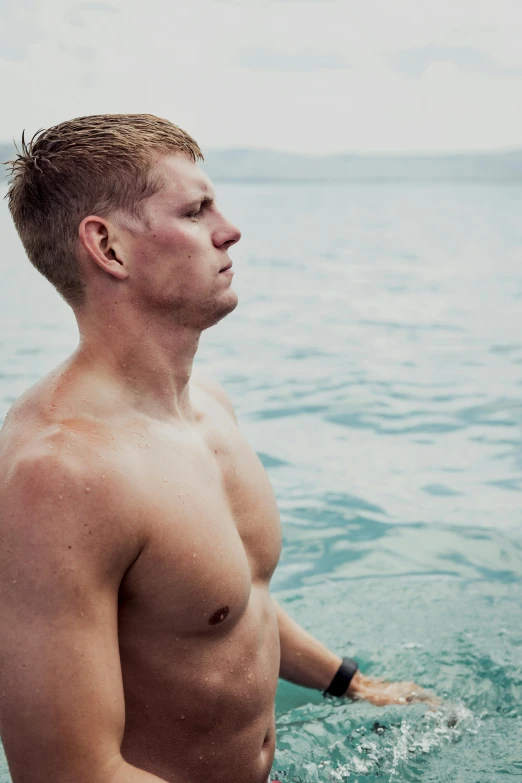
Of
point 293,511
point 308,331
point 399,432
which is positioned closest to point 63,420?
point 293,511

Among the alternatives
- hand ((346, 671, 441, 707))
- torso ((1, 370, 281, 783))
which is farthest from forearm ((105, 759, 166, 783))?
hand ((346, 671, 441, 707))

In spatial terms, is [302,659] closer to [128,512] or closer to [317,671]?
[317,671]

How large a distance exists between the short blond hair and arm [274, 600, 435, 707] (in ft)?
3.22

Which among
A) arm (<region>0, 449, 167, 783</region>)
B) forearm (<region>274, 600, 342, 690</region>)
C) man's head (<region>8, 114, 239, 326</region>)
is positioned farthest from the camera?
forearm (<region>274, 600, 342, 690</region>)

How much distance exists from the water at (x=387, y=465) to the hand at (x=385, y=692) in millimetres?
31

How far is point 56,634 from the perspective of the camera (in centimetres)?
→ 122

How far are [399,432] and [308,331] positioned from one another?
8.76 ft

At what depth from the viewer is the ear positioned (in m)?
1.49

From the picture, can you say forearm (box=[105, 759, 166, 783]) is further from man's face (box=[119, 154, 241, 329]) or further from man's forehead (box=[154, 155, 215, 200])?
man's forehead (box=[154, 155, 215, 200])

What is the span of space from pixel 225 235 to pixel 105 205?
216 millimetres

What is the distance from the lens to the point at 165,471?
148 cm

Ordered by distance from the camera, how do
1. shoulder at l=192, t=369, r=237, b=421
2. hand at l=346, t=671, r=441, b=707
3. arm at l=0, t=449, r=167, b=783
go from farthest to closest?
hand at l=346, t=671, r=441, b=707
shoulder at l=192, t=369, r=237, b=421
arm at l=0, t=449, r=167, b=783

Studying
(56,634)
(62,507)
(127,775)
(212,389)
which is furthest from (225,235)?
(127,775)

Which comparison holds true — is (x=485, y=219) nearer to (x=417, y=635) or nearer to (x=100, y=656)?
(x=417, y=635)
